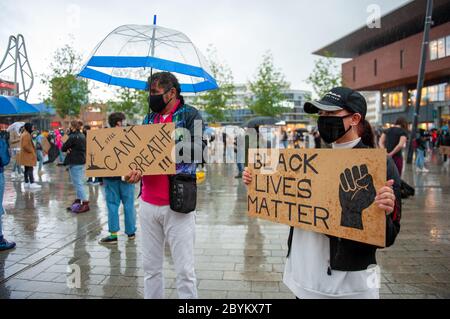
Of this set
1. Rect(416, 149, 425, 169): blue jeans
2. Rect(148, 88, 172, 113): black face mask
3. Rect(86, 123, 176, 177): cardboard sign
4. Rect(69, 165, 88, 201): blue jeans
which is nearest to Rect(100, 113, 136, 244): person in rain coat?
Rect(86, 123, 176, 177): cardboard sign

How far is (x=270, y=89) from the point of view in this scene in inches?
1626

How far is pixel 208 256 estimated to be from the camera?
5.09 m

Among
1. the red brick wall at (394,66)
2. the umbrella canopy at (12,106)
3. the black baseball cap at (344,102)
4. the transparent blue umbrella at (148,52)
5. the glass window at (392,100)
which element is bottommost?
the black baseball cap at (344,102)

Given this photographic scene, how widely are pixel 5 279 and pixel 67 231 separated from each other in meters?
2.21

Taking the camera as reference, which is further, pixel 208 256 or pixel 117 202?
pixel 117 202

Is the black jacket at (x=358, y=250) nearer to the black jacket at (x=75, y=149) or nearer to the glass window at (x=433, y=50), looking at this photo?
the black jacket at (x=75, y=149)

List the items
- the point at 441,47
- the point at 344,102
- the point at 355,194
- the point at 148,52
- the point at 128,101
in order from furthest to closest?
the point at 441,47 < the point at 128,101 < the point at 148,52 < the point at 344,102 < the point at 355,194

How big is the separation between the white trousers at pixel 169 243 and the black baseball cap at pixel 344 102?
1478mm

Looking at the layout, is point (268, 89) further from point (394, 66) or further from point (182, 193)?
point (182, 193)

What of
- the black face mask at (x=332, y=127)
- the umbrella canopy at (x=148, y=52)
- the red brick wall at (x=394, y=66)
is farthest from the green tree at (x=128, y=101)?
the black face mask at (x=332, y=127)

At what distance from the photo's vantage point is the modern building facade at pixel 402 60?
38.8m

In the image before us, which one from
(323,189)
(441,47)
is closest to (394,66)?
(441,47)

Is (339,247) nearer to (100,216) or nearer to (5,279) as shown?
(5,279)

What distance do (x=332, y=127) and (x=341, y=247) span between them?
0.72 meters
